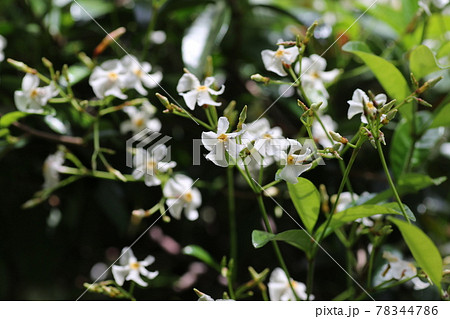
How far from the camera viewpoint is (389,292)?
77cm

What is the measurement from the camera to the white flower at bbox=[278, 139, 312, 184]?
0.48 metres

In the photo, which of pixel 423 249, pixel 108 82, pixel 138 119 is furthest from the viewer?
pixel 138 119

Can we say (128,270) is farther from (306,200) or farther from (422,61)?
(422,61)

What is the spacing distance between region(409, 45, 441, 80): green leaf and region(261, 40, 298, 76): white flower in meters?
0.16

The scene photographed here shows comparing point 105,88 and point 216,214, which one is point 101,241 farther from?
point 105,88

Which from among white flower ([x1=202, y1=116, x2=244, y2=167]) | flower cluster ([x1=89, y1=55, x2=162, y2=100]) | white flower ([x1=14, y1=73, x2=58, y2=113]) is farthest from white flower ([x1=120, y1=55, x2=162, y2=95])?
white flower ([x1=202, y1=116, x2=244, y2=167])

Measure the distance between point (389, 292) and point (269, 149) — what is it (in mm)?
401

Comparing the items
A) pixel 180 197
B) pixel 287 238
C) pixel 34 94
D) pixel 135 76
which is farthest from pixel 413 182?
pixel 34 94

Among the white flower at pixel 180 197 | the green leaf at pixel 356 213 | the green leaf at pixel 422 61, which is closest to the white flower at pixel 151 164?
the white flower at pixel 180 197

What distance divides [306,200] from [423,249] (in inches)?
5.4

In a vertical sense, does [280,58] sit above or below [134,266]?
above

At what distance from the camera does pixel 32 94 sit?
0.69 meters

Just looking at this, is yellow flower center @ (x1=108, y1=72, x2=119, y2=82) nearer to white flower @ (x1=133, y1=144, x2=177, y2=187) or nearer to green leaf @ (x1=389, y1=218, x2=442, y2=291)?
white flower @ (x1=133, y1=144, x2=177, y2=187)

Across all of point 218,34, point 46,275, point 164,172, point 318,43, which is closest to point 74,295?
point 46,275
